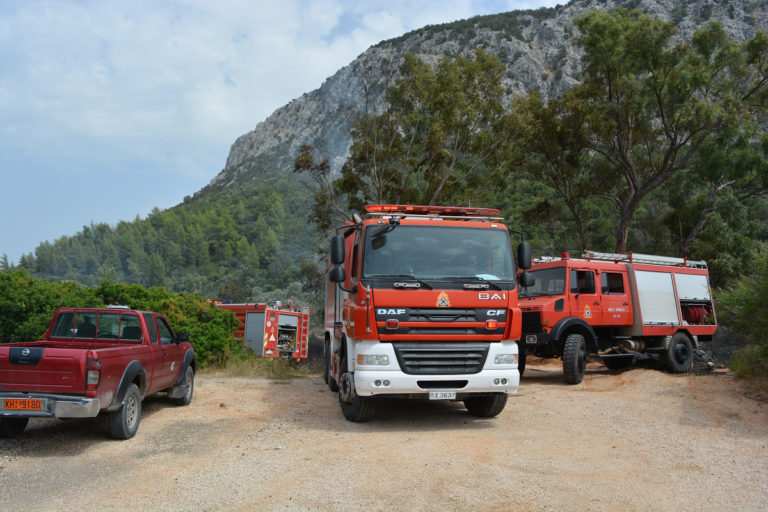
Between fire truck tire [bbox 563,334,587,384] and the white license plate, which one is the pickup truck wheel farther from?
fire truck tire [bbox 563,334,587,384]

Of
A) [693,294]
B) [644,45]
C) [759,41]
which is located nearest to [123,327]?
[693,294]

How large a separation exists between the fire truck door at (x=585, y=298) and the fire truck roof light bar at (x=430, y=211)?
4.90 meters

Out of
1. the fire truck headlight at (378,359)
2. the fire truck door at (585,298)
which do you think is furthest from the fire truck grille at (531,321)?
the fire truck headlight at (378,359)

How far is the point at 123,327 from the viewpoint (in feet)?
27.9

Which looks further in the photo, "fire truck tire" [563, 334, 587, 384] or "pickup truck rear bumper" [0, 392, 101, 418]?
"fire truck tire" [563, 334, 587, 384]

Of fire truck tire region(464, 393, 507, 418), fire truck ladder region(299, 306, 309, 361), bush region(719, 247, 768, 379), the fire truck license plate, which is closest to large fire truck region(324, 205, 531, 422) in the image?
fire truck tire region(464, 393, 507, 418)

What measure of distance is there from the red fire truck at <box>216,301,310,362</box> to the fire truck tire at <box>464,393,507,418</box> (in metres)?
14.4

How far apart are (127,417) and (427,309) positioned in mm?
3988

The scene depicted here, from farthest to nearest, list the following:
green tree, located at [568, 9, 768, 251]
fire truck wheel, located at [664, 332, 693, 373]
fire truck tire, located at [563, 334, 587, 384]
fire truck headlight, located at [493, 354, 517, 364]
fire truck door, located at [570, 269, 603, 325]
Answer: green tree, located at [568, 9, 768, 251] < fire truck wheel, located at [664, 332, 693, 373] < fire truck door, located at [570, 269, 603, 325] < fire truck tire, located at [563, 334, 587, 384] < fire truck headlight, located at [493, 354, 517, 364]

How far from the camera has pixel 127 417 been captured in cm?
750

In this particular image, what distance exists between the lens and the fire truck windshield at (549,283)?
44.7 feet

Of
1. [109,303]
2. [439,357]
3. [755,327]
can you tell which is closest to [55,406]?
[439,357]

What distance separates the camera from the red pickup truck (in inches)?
258

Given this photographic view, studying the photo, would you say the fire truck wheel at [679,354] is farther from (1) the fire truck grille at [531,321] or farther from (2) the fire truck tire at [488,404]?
(2) the fire truck tire at [488,404]
